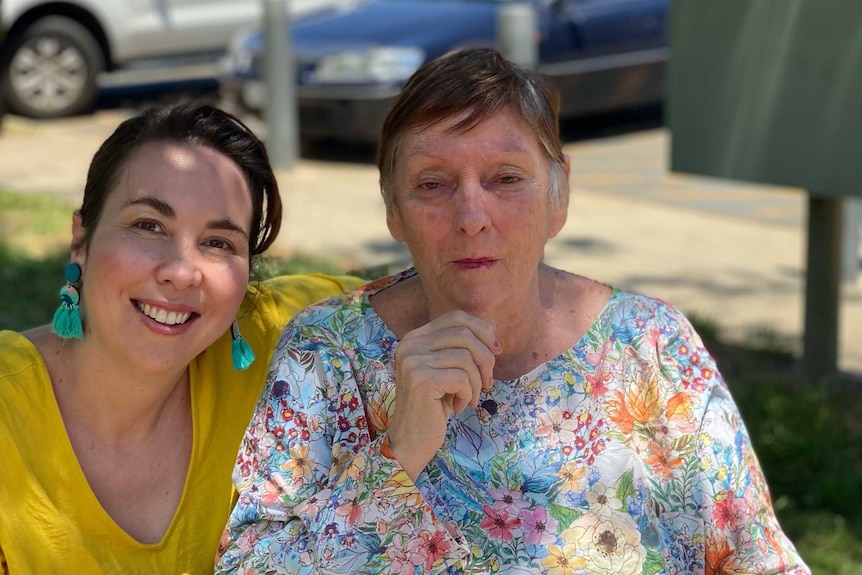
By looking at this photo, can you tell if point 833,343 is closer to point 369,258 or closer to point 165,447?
point 369,258

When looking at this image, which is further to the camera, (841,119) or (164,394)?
(841,119)

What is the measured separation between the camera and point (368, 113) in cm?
960

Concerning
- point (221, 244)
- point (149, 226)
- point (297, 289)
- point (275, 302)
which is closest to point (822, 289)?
point (297, 289)

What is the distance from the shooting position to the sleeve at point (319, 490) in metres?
2.21

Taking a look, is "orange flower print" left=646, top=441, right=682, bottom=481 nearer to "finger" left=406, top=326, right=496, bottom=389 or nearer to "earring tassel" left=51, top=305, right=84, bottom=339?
"finger" left=406, top=326, right=496, bottom=389

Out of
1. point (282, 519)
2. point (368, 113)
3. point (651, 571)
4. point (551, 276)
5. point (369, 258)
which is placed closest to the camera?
point (282, 519)

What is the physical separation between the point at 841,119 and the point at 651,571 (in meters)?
2.78

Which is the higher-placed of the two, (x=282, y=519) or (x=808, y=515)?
(x=282, y=519)

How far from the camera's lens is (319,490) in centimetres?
234

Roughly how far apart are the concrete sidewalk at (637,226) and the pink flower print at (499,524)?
3468 millimetres

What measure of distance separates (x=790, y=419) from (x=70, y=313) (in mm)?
3070

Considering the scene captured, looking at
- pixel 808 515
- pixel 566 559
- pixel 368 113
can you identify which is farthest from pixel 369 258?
pixel 566 559

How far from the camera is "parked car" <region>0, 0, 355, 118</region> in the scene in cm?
1073

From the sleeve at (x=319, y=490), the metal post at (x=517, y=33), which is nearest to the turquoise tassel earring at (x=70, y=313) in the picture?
the sleeve at (x=319, y=490)
